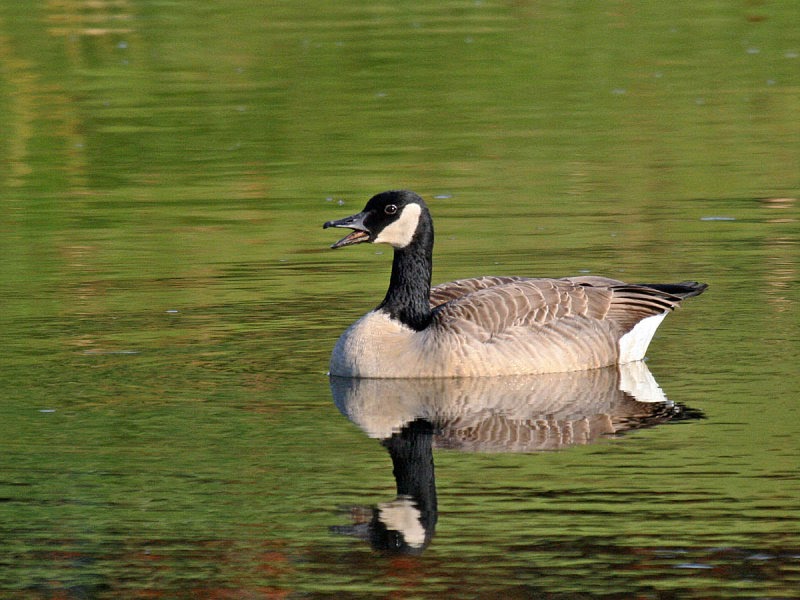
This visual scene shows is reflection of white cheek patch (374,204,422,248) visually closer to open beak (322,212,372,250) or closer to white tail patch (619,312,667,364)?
open beak (322,212,372,250)

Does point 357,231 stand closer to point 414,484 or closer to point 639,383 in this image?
point 639,383

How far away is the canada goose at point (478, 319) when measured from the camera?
12266 millimetres

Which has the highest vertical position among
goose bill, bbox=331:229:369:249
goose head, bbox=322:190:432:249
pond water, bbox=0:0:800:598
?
goose head, bbox=322:190:432:249

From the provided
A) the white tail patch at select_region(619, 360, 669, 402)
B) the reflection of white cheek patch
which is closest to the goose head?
the reflection of white cheek patch

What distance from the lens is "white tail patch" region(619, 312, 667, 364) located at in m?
12.7

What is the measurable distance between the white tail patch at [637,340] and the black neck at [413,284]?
1516mm

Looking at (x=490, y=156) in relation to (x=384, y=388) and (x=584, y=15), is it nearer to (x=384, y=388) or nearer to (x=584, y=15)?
(x=384, y=388)

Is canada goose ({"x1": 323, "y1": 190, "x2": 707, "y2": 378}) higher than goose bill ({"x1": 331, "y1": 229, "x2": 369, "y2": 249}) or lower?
lower

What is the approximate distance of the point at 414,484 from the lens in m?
9.34

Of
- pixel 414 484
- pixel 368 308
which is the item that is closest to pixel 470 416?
pixel 414 484

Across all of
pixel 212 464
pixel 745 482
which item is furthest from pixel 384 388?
pixel 745 482

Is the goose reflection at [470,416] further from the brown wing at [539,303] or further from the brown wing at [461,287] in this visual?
the brown wing at [461,287]

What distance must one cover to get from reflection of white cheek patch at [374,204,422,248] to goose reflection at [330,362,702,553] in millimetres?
1131

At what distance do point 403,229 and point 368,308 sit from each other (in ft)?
5.58
